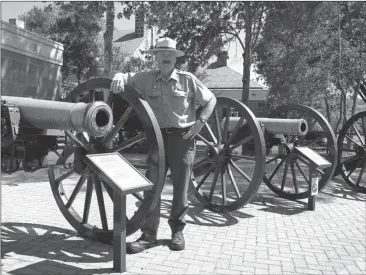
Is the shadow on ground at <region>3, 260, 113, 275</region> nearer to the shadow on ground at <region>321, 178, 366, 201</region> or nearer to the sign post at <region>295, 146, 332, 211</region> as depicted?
the sign post at <region>295, 146, 332, 211</region>

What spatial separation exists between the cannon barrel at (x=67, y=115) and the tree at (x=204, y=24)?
883 cm

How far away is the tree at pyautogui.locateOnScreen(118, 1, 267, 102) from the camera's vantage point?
1169 cm

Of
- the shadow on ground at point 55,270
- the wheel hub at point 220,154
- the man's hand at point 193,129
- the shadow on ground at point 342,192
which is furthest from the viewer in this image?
the shadow on ground at point 342,192

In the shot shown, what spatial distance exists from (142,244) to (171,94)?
4.57 ft

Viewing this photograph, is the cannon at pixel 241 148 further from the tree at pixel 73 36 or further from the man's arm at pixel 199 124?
the tree at pixel 73 36

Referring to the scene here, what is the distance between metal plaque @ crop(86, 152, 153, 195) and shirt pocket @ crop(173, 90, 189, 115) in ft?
2.61

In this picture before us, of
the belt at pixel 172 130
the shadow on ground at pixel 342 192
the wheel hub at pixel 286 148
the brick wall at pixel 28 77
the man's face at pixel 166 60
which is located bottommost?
the shadow on ground at pixel 342 192

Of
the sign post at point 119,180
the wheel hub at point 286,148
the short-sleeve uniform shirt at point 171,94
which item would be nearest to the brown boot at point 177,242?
the sign post at point 119,180

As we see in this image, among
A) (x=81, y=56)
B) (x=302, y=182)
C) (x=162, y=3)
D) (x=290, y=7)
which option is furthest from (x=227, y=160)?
(x=81, y=56)

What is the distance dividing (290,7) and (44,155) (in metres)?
10.3

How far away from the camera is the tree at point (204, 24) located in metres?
11.7

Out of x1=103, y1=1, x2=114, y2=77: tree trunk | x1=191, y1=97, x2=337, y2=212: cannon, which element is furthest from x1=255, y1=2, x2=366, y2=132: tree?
x1=191, y1=97, x2=337, y2=212: cannon

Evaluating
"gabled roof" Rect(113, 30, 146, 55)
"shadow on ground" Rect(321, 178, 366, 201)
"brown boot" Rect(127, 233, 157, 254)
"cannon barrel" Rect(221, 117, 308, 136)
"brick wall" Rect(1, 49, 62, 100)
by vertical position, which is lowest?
"brown boot" Rect(127, 233, 157, 254)

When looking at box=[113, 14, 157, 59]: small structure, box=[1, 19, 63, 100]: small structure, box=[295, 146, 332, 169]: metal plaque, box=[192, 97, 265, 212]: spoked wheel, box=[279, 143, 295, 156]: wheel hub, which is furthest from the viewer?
box=[113, 14, 157, 59]: small structure
